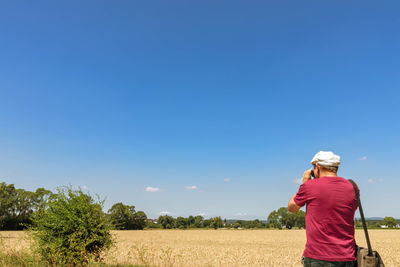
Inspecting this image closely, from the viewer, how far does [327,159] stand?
321cm

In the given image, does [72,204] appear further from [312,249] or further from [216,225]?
[216,225]

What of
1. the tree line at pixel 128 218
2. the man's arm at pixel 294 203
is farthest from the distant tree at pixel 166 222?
the man's arm at pixel 294 203

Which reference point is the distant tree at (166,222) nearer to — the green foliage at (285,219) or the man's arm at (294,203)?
the green foliage at (285,219)

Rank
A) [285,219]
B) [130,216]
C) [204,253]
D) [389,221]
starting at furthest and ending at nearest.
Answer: [389,221]
[285,219]
[130,216]
[204,253]

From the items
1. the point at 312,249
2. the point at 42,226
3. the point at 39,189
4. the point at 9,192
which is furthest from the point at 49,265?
the point at 39,189

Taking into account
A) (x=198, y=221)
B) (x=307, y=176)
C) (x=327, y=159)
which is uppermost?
(x=327, y=159)

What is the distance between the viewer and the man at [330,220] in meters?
3.01

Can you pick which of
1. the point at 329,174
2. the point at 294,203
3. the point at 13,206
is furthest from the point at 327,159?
the point at 13,206

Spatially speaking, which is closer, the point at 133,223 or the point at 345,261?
the point at 345,261

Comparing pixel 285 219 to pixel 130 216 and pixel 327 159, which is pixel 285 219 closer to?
pixel 130 216

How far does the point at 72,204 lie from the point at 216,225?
110m

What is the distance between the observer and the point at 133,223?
3356 inches

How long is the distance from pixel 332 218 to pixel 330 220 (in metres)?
0.03

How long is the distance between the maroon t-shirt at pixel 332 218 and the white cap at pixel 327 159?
18cm
